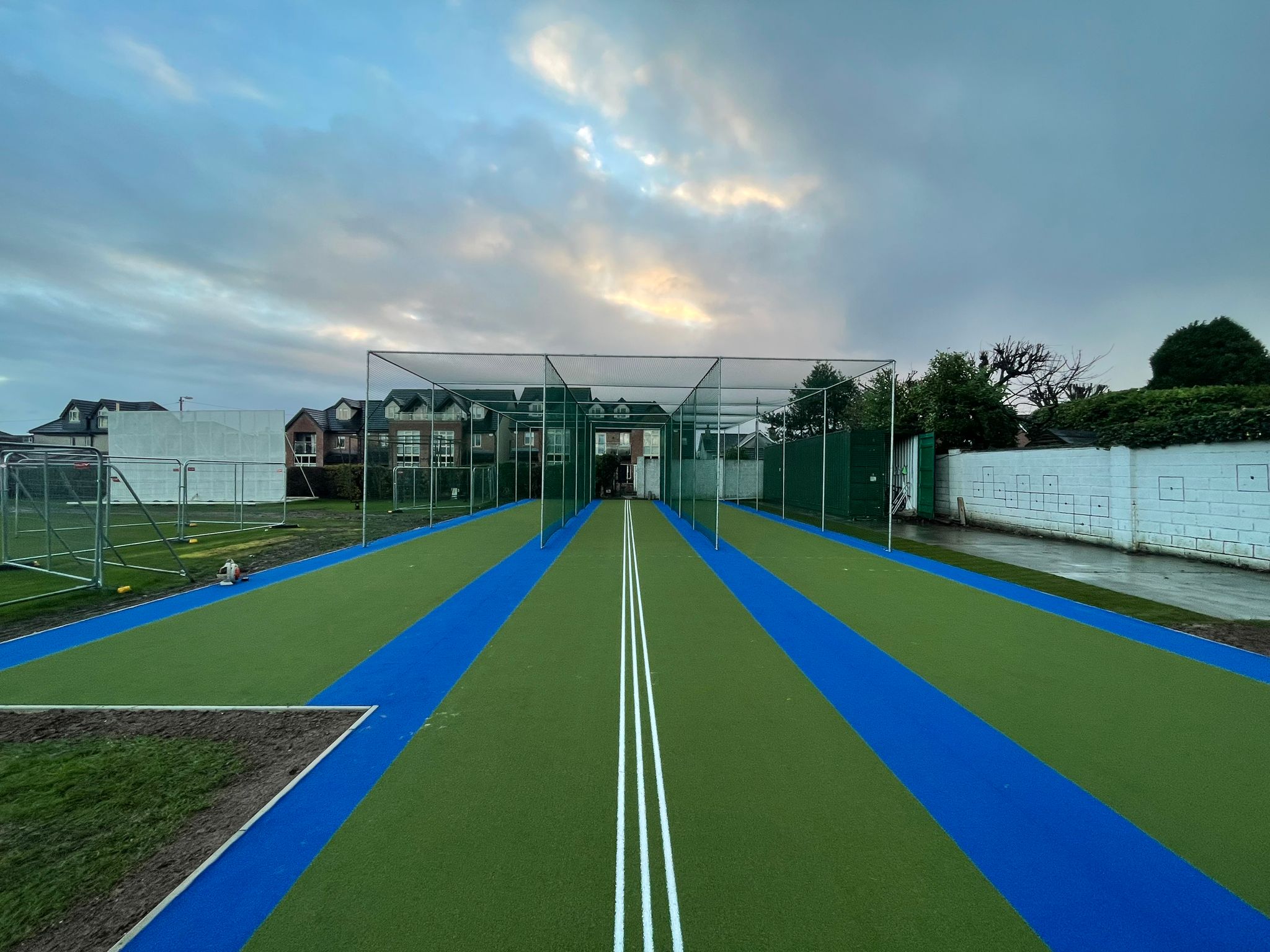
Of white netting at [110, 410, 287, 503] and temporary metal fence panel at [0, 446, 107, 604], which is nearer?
temporary metal fence panel at [0, 446, 107, 604]

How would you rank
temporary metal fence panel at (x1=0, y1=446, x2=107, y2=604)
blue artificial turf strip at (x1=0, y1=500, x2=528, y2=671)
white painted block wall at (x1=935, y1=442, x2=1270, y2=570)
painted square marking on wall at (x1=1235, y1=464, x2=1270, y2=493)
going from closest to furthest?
blue artificial turf strip at (x1=0, y1=500, x2=528, y2=671) → temporary metal fence panel at (x1=0, y1=446, x2=107, y2=604) → painted square marking on wall at (x1=1235, y1=464, x2=1270, y2=493) → white painted block wall at (x1=935, y1=442, x2=1270, y2=570)

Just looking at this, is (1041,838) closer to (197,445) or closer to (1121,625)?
(1121,625)

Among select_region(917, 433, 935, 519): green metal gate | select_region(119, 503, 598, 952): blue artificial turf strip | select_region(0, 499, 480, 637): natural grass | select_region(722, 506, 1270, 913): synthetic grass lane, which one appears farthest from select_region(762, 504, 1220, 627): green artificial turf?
select_region(0, 499, 480, 637): natural grass

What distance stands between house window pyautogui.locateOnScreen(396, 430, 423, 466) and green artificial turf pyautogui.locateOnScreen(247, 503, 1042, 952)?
62.7ft

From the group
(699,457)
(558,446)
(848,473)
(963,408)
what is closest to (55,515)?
(558,446)

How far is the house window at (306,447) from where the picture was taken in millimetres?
40719

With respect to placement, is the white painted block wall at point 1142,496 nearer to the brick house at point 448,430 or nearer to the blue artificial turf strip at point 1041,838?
the blue artificial turf strip at point 1041,838

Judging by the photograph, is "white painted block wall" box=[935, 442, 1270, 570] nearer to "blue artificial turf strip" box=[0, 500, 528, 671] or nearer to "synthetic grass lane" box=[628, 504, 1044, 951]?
"synthetic grass lane" box=[628, 504, 1044, 951]

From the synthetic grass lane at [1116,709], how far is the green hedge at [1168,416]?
5.90 metres

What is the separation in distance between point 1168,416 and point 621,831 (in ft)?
63.4

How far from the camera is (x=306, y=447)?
4088cm

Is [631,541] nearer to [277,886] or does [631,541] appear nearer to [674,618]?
[674,618]

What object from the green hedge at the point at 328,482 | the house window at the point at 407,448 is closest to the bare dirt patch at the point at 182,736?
the house window at the point at 407,448

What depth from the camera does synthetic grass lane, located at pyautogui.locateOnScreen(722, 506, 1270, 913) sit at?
9.10ft
